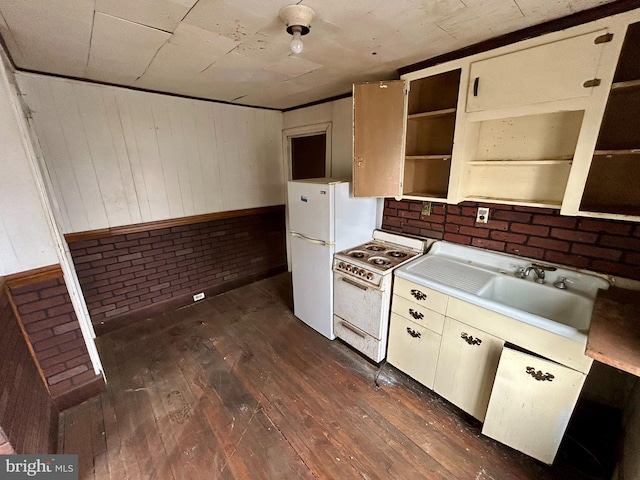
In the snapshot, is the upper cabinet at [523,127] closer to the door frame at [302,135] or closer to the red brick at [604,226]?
the red brick at [604,226]

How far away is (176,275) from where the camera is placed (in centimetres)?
301

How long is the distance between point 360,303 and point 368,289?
0.17 metres

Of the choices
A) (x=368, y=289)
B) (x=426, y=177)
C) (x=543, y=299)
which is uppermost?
(x=426, y=177)

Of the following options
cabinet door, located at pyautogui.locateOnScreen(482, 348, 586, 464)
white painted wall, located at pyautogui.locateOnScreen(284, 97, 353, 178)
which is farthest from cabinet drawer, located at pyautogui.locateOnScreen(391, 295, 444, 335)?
white painted wall, located at pyautogui.locateOnScreen(284, 97, 353, 178)

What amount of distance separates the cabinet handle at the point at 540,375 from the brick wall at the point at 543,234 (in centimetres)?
74

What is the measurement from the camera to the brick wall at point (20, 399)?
46.5 inches

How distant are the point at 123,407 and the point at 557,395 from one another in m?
2.65

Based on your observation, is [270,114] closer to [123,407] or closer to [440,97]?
[440,97]

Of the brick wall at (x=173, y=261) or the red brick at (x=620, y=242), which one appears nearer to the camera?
the red brick at (x=620, y=242)

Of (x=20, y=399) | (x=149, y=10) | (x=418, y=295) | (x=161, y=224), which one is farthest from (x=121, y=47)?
(x=418, y=295)

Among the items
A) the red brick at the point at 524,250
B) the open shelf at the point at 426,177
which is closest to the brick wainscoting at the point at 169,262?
the open shelf at the point at 426,177

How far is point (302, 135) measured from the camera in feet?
11.0

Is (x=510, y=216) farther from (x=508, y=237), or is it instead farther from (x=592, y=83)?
(x=592, y=83)

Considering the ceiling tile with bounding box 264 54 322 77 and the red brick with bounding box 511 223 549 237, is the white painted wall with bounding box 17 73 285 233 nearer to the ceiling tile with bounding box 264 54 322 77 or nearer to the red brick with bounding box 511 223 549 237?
the ceiling tile with bounding box 264 54 322 77
